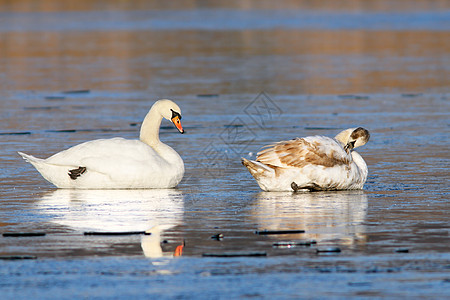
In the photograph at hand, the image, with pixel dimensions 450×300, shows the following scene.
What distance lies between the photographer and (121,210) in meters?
9.56

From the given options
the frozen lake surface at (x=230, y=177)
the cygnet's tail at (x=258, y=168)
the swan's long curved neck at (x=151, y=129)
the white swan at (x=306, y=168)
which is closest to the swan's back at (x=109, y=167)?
the frozen lake surface at (x=230, y=177)

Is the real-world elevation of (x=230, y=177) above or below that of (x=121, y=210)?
above

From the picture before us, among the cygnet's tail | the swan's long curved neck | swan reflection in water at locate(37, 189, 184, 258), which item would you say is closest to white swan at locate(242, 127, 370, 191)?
the cygnet's tail

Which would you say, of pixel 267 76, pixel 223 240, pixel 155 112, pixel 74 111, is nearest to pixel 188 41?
pixel 267 76

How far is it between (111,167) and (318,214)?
2.69 metres

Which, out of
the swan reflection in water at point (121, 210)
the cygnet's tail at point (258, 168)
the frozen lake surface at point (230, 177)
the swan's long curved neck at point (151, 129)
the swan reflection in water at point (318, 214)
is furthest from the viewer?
the swan's long curved neck at point (151, 129)

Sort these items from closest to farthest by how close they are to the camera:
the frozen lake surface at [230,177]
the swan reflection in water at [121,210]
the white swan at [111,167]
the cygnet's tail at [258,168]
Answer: the frozen lake surface at [230,177], the swan reflection in water at [121,210], the cygnet's tail at [258,168], the white swan at [111,167]

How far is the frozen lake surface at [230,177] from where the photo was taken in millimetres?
6934

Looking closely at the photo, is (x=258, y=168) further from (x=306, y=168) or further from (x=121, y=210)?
(x=121, y=210)

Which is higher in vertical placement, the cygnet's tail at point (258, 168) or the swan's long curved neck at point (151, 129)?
the swan's long curved neck at point (151, 129)

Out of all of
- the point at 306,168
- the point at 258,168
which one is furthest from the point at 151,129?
the point at 306,168

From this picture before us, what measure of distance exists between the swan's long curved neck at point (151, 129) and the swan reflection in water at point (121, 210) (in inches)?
32.8

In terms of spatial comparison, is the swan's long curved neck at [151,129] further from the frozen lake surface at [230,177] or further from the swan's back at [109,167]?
the frozen lake surface at [230,177]

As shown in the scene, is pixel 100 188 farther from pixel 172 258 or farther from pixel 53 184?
pixel 172 258
